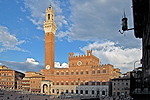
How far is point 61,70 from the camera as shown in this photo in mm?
82750

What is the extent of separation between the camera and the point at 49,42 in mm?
89000

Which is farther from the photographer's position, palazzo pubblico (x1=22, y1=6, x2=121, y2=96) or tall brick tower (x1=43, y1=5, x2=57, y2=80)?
tall brick tower (x1=43, y1=5, x2=57, y2=80)

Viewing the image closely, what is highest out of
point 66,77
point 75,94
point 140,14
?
point 140,14

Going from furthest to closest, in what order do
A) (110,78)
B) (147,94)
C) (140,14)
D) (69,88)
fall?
(69,88)
(110,78)
(140,14)
(147,94)

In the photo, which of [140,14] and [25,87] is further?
[25,87]

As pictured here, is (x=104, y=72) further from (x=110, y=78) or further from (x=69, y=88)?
(x=69, y=88)

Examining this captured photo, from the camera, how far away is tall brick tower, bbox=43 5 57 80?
8634cm

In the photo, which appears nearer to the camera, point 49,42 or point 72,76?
point 72,76

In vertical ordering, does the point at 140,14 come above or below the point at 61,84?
above

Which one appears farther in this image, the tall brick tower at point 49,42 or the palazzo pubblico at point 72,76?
the tall brick tower at point 49,42

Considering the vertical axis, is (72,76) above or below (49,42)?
below

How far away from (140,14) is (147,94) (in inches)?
233

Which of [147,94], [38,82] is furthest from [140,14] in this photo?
[38,82]

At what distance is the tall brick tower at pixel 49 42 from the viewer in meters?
86.3
